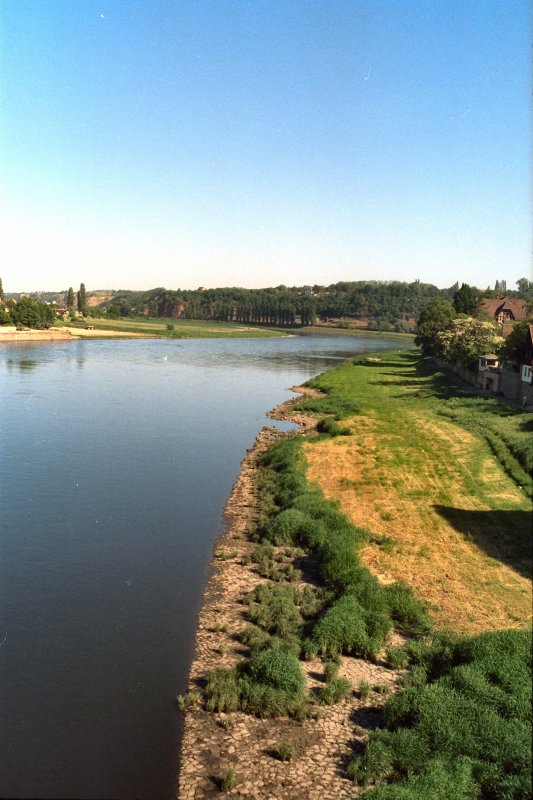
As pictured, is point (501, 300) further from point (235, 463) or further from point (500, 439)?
point (500, 439)

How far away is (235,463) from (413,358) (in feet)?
178

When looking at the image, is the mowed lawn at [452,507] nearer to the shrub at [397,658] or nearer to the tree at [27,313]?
the shrub at [397,658]

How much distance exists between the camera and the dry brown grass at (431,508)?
488 centimetres

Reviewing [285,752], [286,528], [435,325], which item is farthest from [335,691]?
[435,325]

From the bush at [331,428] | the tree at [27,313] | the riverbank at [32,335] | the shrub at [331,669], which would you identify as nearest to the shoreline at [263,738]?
the shrub at [331,669]

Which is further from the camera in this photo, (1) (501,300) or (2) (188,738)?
(1) (501,300)

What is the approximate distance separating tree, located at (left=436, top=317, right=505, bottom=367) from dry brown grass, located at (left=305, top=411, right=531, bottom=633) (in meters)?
17.6

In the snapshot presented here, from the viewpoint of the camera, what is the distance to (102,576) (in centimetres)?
1481

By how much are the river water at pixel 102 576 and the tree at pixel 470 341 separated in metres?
15.3

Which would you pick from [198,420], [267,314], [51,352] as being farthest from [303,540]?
[267,314]

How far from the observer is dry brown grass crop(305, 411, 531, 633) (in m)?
4.88

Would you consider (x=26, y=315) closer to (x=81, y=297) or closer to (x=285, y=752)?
(x=81, y=297)

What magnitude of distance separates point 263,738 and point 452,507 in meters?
5.80

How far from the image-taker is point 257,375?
59031 millimetres
